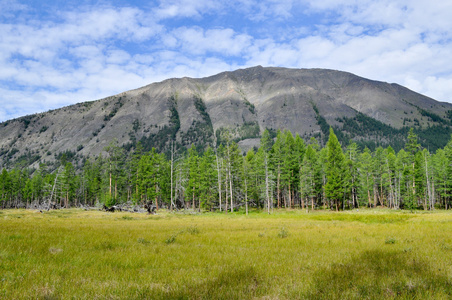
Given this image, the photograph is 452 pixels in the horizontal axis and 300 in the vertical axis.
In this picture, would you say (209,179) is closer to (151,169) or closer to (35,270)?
(151,169)

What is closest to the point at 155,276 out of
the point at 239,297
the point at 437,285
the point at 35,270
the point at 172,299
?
the point at 172,299

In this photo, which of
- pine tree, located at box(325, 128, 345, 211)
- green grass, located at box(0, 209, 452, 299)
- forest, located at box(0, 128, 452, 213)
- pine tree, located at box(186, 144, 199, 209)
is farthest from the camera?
pine tree, located at box(186, 144, 199, 209)

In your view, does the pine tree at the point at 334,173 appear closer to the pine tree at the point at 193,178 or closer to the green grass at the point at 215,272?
the pine tree at the point at 193,178

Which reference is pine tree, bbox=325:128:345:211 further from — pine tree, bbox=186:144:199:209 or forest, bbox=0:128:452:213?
pine tree, bbox=186:144:199:209

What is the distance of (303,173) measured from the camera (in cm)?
5562

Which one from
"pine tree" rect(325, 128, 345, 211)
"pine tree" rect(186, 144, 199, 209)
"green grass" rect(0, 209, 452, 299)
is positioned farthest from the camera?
"pine tree" rect(186, 144, 199, 209)

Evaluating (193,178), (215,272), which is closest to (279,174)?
(193,178)

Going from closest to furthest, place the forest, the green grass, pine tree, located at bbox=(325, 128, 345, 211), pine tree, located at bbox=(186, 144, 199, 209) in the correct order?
the green grass
pine tree, located at bbox=(325, 128, 345, 211)
the forest
pine tree, located at bbox=(186, 144, 199, 209)

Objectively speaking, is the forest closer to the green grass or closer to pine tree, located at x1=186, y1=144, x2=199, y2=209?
pine tree, located at x1=186, y1=144, x2=199, y2=209

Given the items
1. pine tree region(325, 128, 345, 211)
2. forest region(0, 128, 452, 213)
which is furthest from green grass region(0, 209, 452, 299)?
pine tree region(325, 128, 345, 211)

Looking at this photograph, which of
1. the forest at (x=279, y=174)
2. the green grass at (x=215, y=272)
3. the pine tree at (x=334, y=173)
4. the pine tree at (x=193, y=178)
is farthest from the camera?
the pine tree at (x=193, y=178)

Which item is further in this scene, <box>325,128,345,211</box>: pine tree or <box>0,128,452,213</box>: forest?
<box>0,128,452,213</box>: forest

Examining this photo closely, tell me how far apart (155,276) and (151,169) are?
2169 inches

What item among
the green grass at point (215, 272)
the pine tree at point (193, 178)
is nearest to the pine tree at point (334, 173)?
the pine tree at point (193, 178)
